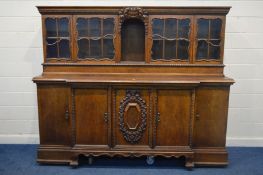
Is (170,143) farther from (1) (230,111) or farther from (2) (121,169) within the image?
(1) (230,111)

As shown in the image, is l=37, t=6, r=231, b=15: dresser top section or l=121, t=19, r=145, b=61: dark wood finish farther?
l=121, t=19, r=145, b=61: dark wood finish

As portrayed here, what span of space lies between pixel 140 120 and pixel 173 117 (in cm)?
36

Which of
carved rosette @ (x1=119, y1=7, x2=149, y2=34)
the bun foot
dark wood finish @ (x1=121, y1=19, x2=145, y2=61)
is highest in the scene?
carved rosette @ (x1=119, y1=7, x2=149, y2=34)

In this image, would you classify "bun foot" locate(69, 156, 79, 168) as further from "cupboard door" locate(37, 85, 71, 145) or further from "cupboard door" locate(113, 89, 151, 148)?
"cupboard door" locate(113, 89, 151, 148)

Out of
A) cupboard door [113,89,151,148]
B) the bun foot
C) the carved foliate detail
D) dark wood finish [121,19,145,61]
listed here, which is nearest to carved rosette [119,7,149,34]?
the carved foliate detail

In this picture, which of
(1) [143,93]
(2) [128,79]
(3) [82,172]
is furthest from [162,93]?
(3) [82,172]

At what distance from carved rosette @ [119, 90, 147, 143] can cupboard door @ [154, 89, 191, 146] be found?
0.52ft

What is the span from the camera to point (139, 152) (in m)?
3.02

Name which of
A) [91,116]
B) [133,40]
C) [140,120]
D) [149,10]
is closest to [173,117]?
[140,120]

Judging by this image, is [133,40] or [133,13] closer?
[133,13]

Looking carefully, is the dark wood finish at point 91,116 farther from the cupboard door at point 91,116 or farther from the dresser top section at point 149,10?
the dresser top section at point 149,10

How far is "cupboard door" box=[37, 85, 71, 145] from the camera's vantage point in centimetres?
302

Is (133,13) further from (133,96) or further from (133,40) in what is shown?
(133,96)

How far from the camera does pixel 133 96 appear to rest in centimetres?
296
